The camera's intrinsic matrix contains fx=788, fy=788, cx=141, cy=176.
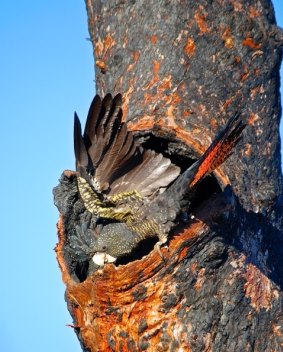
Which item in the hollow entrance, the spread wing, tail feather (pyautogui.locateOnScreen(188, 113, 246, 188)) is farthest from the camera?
the hollow entrance

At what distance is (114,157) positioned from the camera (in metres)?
3.25

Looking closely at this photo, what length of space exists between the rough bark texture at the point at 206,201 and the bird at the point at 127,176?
10cm

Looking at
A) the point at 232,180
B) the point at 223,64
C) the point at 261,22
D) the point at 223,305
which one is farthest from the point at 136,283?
the point at 261,22

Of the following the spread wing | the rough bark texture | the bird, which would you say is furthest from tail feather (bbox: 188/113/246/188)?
the spread wing

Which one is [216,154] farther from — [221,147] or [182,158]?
[182,158]

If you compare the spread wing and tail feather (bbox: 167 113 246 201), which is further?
the spread wing

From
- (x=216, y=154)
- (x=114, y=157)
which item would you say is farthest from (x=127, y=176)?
(x=216, y=154)

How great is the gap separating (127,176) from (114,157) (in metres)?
0.20

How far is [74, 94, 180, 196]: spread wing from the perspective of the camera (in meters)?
3.09

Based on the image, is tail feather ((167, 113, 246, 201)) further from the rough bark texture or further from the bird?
the rough bark texture

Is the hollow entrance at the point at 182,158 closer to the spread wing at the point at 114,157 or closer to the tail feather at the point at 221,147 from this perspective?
the spread wing at the point at 114,157

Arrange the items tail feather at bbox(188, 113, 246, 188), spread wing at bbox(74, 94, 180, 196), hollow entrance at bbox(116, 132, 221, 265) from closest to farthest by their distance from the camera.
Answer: tail feather at bbox(188, 113, 246, 188) < spread wing at bbox(74, 94, 180, 196) < hollow entrance at bbox(116, 132, 221, 265)

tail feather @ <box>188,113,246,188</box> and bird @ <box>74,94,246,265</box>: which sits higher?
bird @ <box>74,94,246,265</box>

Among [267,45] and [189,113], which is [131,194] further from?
[267,45]
